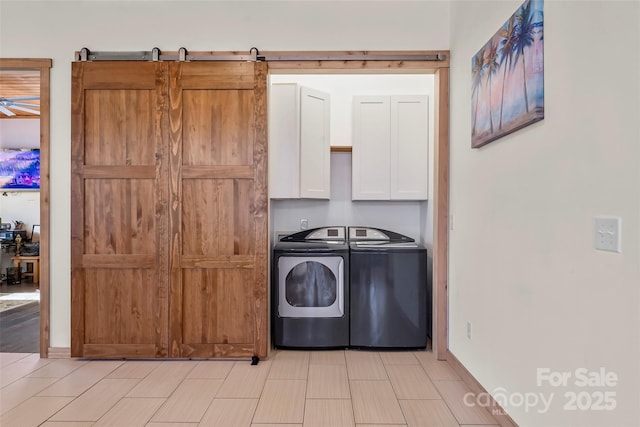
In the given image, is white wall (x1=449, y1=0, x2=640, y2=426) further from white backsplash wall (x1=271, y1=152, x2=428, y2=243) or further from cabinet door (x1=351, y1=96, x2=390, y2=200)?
white backsplash wall (x1=271, y1=152, x2=428, y2=243)

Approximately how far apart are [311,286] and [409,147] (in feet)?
4.94

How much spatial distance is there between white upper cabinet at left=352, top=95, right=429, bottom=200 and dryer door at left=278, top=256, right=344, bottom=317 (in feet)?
2.90

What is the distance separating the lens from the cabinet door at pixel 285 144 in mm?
3385

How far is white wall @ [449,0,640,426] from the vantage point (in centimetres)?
121

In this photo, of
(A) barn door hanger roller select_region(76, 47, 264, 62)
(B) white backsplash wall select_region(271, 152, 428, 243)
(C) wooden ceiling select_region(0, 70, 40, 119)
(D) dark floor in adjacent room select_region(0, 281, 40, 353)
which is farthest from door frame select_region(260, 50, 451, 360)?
(C) wooden ceiling select_region(0, 70, 40, 119)

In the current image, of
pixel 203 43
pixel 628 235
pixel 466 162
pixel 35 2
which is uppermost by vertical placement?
pixel 35 2

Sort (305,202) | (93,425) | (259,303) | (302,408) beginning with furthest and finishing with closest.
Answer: (305,202) → (259,303) → (302,408) → (93,425)

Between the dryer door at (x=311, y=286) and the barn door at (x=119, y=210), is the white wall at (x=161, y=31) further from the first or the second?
the dryer door at (x=311, y=286)

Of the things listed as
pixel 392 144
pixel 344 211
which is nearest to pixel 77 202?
pixel 344 211

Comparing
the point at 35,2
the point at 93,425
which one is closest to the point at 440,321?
the point at 93,425

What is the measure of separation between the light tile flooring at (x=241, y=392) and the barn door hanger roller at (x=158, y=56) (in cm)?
224

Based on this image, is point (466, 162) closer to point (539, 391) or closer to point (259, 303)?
point (539, 391)

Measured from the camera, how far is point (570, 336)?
1488 mm

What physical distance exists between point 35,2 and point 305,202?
2650 mm
